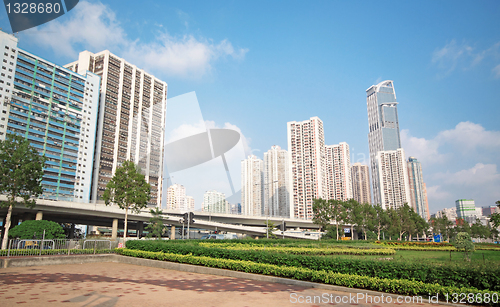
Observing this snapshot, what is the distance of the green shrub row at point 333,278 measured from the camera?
8.65 m

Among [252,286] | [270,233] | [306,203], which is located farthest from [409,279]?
[306,203]

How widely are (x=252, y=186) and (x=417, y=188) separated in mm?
114167

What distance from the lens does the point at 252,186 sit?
135 meters

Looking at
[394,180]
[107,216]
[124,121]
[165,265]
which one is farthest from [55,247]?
[394,180]

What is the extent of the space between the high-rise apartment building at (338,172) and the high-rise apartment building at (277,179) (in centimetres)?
1874

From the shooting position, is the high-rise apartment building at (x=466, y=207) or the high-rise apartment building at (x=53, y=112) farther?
the high-rise apartment building at (x=466, y=207)

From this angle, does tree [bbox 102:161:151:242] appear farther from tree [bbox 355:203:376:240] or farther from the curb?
tree [bbox 355:203:376:240]

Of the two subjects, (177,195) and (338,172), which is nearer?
(338,172)

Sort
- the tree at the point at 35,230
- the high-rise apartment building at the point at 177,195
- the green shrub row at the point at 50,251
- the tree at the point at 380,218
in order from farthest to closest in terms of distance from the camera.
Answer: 1. the high-rise apartment building at the point at 177,195
2. the tree at the point at 380,218
3. the tree at the point at 35,230
4. the green shrub row at the point at 50,251

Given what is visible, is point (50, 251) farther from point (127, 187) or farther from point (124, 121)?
point (124, 121)

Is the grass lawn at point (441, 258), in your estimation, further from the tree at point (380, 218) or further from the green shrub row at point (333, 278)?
the tree at point (380, 218)

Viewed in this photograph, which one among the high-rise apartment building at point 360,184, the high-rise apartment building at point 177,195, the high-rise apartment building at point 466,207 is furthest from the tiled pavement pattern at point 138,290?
the high-rise apartment building at point 466,207

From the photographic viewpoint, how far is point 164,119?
126938 mm

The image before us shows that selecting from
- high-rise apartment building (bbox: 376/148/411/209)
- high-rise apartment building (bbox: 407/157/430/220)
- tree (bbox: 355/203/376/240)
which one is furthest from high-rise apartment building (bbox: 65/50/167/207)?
high-rise apartment building (bbox: 407/157/430/220)
